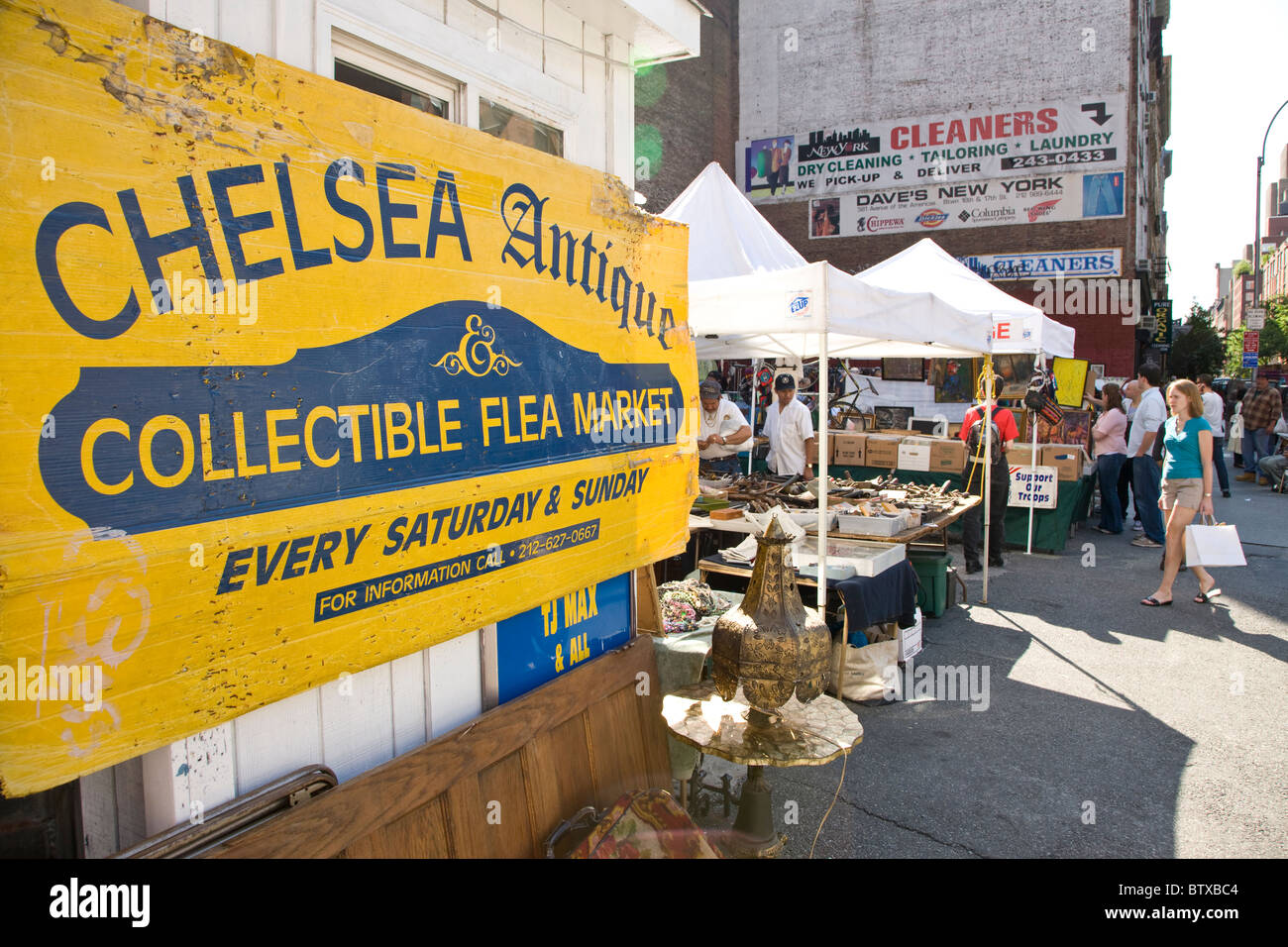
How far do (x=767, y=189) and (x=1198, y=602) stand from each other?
61.2 feet

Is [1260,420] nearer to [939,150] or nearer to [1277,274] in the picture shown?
[939,150]

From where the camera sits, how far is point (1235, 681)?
18.6 feet

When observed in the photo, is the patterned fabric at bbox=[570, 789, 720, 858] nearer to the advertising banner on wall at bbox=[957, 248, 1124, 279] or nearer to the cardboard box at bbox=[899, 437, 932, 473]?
the cardboard box at bbox=[899, 437, 932, 473]

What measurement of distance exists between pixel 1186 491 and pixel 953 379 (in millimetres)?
8057

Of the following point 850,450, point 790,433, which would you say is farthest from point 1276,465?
point 790,433

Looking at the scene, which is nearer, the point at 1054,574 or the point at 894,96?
the point at 1054,574

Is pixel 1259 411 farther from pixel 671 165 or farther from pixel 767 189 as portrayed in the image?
pixel 671 165

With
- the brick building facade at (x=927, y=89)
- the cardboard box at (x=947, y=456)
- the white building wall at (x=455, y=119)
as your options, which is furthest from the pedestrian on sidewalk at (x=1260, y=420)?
the white building wall at (x=455, y=119)

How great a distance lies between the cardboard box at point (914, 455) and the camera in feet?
34.4

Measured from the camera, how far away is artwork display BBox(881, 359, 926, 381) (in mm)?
17859

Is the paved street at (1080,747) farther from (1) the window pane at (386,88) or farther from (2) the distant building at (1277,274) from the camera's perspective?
(2) the distant building at (1277,274)

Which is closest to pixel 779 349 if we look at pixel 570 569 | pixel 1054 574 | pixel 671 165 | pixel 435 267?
pixel 1054 574

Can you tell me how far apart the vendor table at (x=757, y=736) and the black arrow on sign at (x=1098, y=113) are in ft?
67.5
